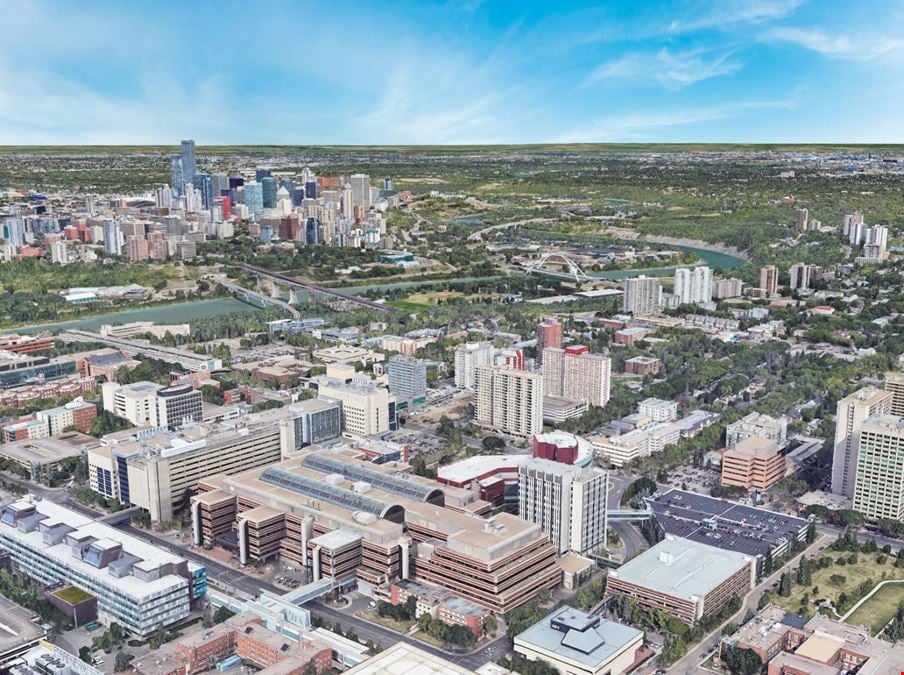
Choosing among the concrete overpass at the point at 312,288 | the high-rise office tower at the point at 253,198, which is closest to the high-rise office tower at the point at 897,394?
the concrete overpass at the point at 312,288

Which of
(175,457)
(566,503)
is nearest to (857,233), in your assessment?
(566,503)

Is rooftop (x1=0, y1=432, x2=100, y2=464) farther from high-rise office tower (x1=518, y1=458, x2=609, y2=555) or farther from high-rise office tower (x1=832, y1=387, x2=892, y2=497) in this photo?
high-rise office tower (x1=832, y1=387, x2=892, y2=497)

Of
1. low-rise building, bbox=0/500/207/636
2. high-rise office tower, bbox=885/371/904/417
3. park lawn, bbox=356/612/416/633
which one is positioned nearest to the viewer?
low-rise building, bbox=0/500/207/636

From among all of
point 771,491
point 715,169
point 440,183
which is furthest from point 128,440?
point 715,169

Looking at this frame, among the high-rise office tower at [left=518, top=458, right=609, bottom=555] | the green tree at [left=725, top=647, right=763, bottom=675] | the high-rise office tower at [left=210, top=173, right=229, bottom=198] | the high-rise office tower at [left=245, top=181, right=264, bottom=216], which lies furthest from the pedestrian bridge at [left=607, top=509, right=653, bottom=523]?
the high-rise office tower at [left=210, top=173, right=229, bottom=198]

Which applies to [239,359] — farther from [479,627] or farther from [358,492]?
[479,627]

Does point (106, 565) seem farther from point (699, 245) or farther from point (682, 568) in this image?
point (699, 245)
